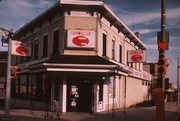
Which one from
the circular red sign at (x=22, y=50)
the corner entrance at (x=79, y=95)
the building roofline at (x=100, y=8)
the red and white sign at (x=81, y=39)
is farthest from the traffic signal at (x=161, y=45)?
the circular red sign at (x=22, y=50)

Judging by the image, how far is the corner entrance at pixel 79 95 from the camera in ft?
56.3

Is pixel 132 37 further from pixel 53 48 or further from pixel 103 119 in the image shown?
pixel 103 119

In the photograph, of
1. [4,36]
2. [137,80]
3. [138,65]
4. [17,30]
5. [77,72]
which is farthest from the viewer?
[138,65]

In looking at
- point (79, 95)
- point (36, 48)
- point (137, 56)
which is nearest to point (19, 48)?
point (36, 48)

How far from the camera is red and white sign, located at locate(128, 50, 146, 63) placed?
863 inches

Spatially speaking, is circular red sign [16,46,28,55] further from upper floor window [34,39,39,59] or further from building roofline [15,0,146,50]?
upper floor window [34,39,39,59]

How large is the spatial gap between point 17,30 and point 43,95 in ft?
32.7

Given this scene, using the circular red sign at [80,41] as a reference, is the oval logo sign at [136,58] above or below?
below

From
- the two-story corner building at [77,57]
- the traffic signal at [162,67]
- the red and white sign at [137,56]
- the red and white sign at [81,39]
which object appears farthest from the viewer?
the red and white sign at [137,56]

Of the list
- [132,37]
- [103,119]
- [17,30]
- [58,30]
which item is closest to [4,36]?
[58,30]

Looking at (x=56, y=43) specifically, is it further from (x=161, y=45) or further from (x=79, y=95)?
(x=161, y=45)

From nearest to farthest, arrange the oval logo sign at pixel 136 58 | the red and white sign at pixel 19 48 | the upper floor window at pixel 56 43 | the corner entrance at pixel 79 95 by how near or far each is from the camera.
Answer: the red and white sign at pixel 19 48, the corner entrance at pixel 79 95, the upper floor window at pixel 56 43, the oval logo sign at pixel 136 58

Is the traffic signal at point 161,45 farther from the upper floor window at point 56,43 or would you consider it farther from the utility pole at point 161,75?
the upper floor window at point 56,43

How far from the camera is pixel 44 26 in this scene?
20.5 metres
